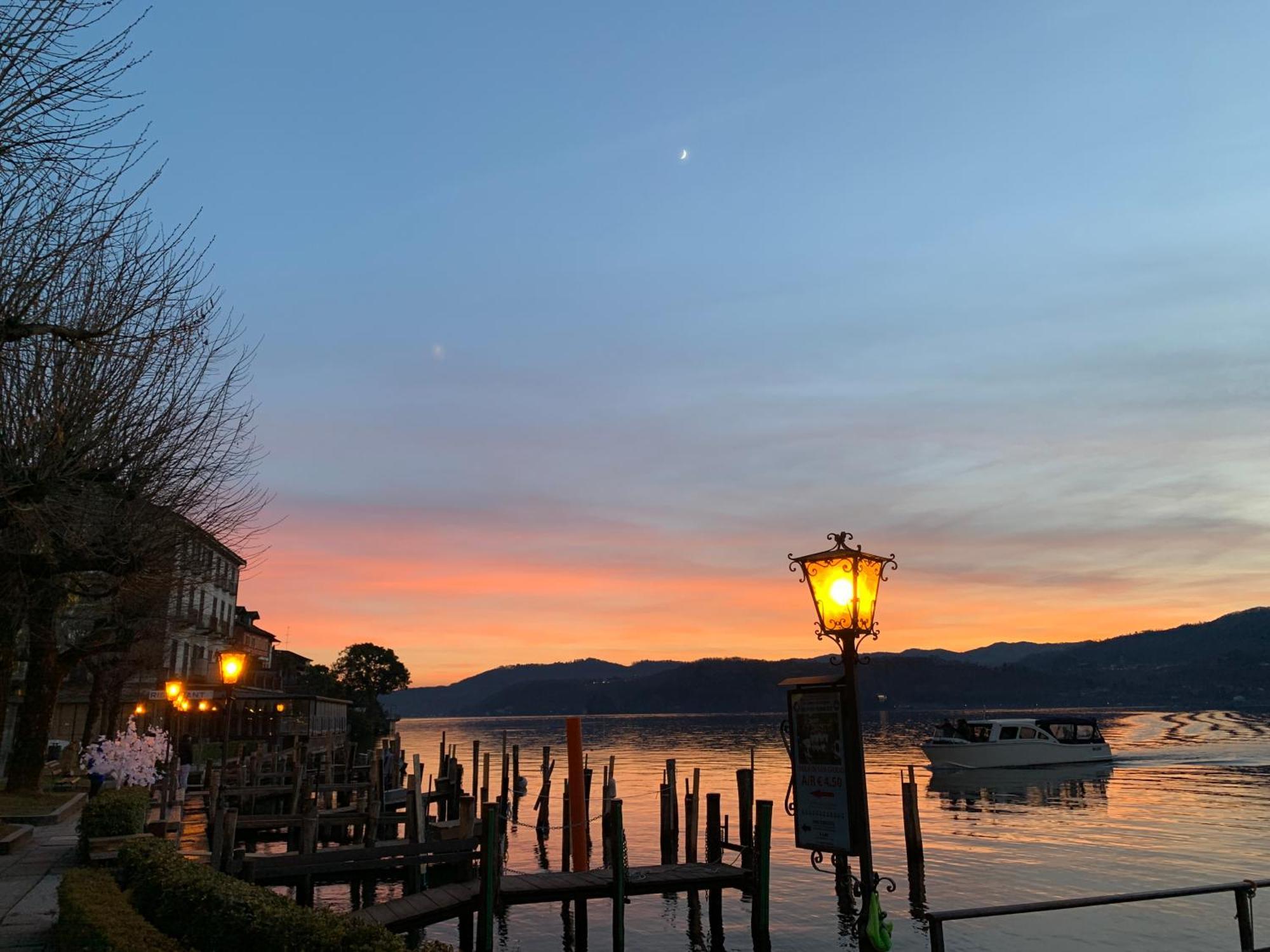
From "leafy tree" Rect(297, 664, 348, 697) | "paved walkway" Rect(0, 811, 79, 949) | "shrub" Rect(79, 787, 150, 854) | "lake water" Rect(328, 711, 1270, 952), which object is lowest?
"lake water" Rect(328, 711, 1270, 952)

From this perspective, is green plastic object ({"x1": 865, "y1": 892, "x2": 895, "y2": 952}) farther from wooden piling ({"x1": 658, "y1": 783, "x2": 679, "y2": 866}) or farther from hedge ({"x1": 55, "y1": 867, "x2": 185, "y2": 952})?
wooden piling ({"x1": 658, "y1": 783, "x2": 679, "y2": 866})

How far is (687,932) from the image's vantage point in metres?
24.2

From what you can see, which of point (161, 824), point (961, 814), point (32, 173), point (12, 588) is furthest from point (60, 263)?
point (961, 814)

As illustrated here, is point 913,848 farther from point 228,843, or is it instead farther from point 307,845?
point 228,843

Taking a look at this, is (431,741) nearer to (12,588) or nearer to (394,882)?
(394,882)

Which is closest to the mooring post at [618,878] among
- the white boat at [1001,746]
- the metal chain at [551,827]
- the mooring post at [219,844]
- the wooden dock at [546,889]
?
the wooden dock at [546,889]

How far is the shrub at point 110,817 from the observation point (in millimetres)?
18500

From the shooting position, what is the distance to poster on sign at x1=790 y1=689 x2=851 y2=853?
12.5 metres

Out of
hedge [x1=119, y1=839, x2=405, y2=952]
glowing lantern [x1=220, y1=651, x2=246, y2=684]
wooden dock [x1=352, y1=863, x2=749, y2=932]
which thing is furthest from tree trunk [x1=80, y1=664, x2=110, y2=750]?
hedge [x1=119, y1=839, x2=405, y2=952]

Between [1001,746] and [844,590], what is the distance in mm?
62964

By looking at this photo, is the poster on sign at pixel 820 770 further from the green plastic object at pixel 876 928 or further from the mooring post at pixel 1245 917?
the mooring post at pixel 1245 917

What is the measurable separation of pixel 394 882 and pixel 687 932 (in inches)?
454

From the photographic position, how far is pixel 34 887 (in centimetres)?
1664

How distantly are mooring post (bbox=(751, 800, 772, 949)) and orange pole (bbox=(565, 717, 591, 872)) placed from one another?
20.7 ft
